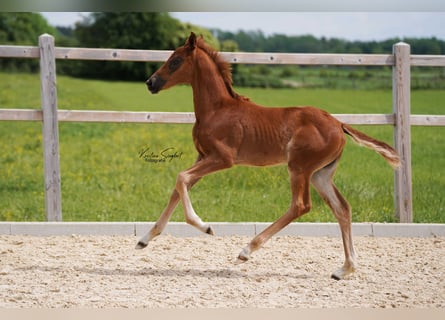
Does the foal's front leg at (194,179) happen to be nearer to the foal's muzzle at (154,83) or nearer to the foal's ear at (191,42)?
the foal's muzzle at (154,83)

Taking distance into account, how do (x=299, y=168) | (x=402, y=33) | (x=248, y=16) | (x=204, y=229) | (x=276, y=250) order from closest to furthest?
(x=204, y=229)
(x=299, y=168)
(x=276, y=250)
(x=402, y=33)
(x=248, y=16)

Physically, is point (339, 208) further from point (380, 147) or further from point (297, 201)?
point (380, 147)

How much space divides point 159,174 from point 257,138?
5.59 meters

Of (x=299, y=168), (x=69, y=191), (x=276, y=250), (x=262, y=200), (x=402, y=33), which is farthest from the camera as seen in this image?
(x=402, y=33)

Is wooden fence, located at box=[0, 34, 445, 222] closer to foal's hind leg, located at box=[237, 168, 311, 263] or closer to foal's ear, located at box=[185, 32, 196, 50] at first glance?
foal's ear, located at box=[185, 32, 196, 50]

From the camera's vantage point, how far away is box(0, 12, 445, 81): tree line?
19234 millimetres

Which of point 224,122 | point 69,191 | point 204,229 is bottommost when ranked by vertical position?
point 69,191

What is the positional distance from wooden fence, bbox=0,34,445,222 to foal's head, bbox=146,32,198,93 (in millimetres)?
1521

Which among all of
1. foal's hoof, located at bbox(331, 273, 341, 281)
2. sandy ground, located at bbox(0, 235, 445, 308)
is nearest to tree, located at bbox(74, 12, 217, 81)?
sandy ground, located at bbox(0, 235, 445, 308)

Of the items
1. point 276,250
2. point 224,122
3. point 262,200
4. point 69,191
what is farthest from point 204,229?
point 69,191

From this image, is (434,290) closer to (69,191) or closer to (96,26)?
(69,191)

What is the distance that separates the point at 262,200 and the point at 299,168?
3.41 m

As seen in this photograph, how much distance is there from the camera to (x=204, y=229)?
4520 mm

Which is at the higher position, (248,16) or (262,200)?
(248,16)
